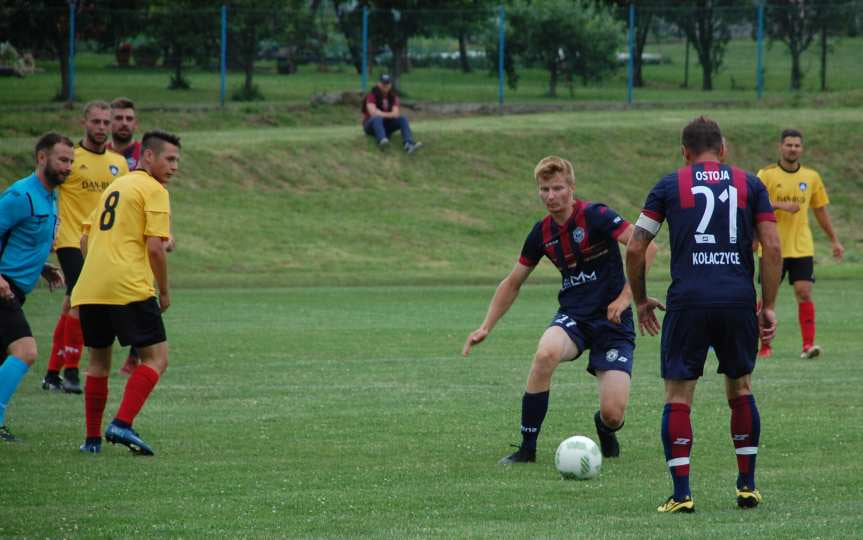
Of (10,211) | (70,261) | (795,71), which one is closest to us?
(10,211)

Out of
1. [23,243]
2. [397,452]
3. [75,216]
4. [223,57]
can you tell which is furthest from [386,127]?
[397,452]

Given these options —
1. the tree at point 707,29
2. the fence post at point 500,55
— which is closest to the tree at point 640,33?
the tree at point 707,29

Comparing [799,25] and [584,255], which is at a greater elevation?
[799,25]

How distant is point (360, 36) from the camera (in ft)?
141

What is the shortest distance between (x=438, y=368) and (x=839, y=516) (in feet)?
23.4

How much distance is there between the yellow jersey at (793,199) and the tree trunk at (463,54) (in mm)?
24511

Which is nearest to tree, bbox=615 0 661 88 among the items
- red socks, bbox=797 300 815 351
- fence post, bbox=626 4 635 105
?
fence post, bbox=626 4 635 105

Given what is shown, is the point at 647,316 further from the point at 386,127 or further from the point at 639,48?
the point at 639,48

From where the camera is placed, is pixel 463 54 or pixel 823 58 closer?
pixel 463 54

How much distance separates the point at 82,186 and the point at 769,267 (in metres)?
7.34

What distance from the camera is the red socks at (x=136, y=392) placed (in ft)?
30.6

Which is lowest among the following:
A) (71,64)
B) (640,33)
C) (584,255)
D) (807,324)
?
(807,324)

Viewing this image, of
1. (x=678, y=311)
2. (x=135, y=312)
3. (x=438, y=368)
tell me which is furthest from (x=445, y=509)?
(x=438, y=368)

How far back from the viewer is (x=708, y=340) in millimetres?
7496
